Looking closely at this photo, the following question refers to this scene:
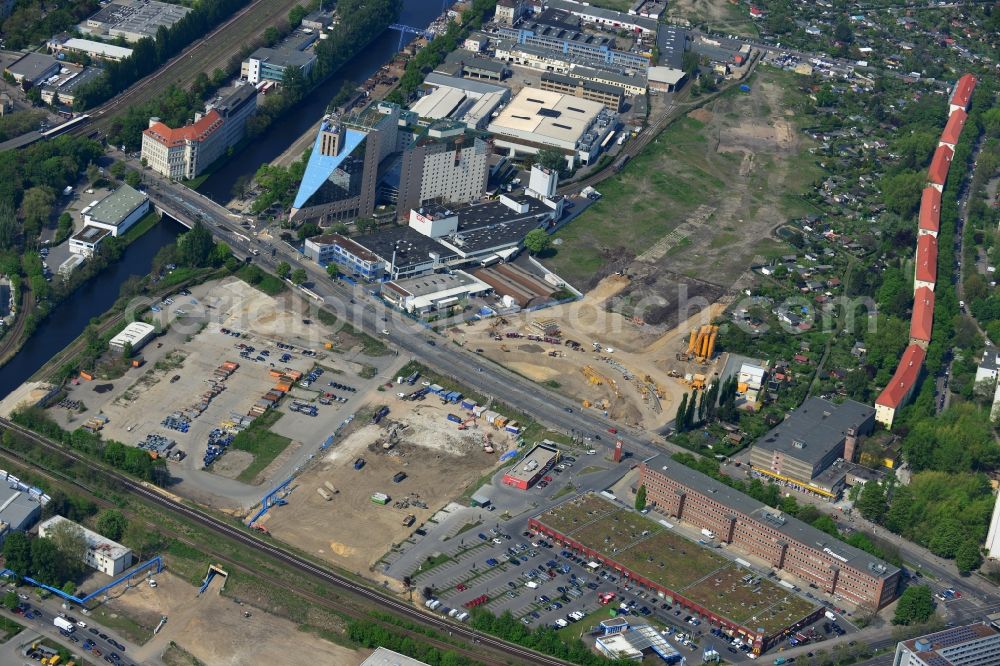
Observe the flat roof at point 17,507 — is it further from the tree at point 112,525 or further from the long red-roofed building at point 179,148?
the long red-roofed building at point 179,148

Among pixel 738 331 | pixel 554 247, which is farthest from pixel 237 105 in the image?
pixel 738 331

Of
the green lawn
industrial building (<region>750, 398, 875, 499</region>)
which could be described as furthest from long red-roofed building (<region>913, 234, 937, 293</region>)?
the green lawn

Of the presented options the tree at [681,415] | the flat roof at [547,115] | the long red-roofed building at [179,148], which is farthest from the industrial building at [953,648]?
the long red-roofed building at [179,148]

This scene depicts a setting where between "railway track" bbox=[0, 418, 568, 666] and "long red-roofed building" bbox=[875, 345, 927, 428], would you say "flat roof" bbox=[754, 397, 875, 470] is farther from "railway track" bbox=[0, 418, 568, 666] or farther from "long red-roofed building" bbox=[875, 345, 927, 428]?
"railway track" bbox=[0, 418, 568, 666]

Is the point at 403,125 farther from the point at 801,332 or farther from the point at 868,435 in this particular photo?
the point at 868,435

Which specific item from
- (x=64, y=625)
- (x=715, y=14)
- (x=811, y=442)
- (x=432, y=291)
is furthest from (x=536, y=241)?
(x=715, y=14)

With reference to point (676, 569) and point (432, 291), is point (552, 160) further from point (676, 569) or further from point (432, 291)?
point (676, 569)
